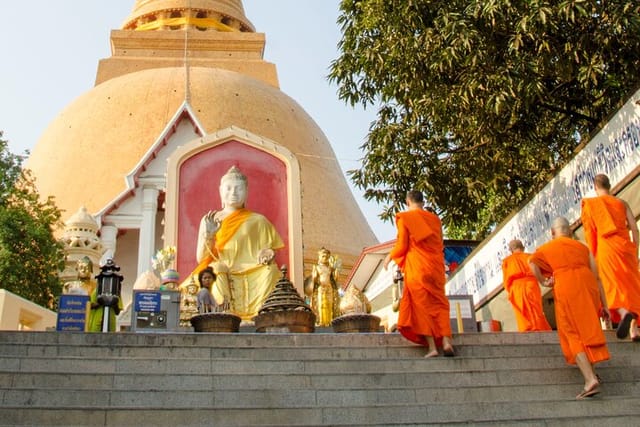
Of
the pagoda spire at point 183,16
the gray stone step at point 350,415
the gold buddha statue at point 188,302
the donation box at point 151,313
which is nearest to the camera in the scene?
the gray stone step at point 350,415

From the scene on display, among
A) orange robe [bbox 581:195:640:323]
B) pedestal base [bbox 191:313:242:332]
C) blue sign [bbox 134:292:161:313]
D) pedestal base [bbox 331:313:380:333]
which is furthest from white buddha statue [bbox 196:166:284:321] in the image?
orange robe [bbox 581:195:640:323]

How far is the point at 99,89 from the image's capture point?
80.4 feet

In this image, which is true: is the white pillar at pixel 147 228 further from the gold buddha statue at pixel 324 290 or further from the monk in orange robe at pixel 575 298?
the monk in orange robe at pixel 575 298

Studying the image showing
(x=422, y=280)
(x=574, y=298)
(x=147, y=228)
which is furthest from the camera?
(x=147, y=228)

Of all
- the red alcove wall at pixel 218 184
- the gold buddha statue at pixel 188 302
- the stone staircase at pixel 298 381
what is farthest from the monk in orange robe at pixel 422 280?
the red alcove wall at pixel 218 184

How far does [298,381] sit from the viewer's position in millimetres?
5219

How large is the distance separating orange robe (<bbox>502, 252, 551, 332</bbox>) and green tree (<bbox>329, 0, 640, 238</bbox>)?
1910 millimetres

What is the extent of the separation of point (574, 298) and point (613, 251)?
1011 millimetres

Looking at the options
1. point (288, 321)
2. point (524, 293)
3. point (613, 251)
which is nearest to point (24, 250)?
point (288, 321)

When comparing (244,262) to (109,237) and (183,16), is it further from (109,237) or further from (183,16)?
(183,16)

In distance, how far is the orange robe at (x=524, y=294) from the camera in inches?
324

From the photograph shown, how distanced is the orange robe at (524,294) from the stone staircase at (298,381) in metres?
1.91

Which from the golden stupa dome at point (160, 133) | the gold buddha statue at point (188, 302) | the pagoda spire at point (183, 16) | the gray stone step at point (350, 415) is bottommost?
the gray stone step at point (350, 415)

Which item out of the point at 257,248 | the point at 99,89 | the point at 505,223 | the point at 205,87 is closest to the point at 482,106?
the point at 505,223
